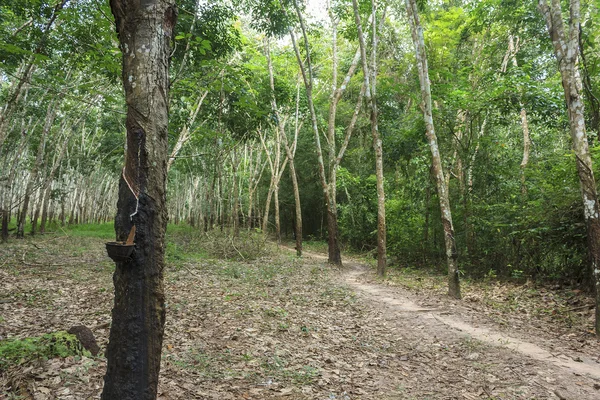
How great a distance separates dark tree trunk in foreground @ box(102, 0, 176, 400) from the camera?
2.37m

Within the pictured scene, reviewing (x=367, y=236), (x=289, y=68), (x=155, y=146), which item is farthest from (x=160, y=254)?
(x=289, y=68)

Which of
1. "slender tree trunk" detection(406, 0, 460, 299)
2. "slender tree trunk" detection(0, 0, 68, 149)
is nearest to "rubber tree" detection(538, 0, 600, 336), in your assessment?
"slender tree trunk" detection(406, 0, 460, 299)

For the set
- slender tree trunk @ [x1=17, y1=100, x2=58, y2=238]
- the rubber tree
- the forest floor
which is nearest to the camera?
the forest floor

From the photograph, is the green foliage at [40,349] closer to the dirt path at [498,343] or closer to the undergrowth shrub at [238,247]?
the dirt path at [498,343]

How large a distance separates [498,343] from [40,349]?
627 cm

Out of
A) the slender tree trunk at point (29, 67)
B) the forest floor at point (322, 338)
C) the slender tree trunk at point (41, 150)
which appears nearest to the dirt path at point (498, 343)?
the forest floor at point (322, 338)

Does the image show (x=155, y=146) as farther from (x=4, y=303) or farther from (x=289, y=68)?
(x=289, y=68)

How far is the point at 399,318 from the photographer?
725cm

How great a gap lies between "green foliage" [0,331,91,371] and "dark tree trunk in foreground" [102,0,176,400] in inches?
76.6

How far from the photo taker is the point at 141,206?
2408mm

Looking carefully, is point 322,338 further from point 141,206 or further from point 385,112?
point 385,112

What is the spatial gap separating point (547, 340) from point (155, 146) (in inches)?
263

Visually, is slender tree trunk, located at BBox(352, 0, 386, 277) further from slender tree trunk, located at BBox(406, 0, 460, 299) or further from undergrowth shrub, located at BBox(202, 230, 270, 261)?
undergrowth shrub, located at BBox(202, 230, 270, 261)

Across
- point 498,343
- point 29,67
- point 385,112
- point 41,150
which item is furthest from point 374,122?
point 41,150
